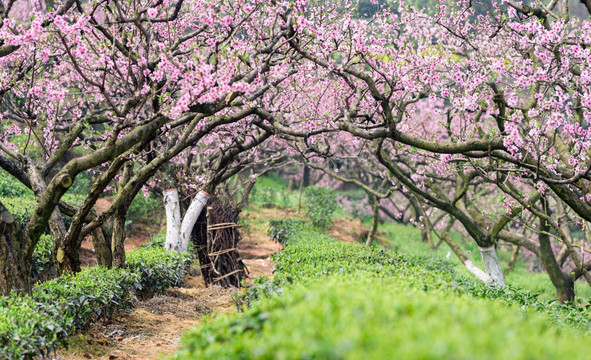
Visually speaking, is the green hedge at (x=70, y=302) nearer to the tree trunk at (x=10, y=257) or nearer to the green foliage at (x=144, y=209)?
the tree trunk at (x=10, y=257)

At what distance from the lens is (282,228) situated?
19.2 meters

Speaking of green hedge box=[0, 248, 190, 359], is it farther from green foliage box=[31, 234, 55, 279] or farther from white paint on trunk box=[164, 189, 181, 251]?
green foliage box=[31, 234, 55, 279]

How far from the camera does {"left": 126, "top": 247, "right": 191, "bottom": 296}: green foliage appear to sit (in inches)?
391

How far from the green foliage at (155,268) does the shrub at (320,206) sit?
10.4m

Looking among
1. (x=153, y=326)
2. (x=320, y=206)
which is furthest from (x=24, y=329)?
(x=320, y=206)

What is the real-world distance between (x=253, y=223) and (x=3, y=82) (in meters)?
14.1

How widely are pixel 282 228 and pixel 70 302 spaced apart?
497 inches

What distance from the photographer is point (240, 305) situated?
6.61 metres

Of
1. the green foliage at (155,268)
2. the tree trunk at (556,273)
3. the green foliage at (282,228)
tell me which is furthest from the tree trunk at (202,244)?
the tree trunk at (556,273)

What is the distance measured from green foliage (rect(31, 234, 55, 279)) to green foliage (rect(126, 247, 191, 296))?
60.8 inches

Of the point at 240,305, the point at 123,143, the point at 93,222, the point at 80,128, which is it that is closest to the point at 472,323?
the point at 240,305

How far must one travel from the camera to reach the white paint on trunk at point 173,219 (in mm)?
12102

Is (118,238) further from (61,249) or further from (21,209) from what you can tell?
(21,209)

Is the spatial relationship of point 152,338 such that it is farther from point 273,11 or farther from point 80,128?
point 273,11
